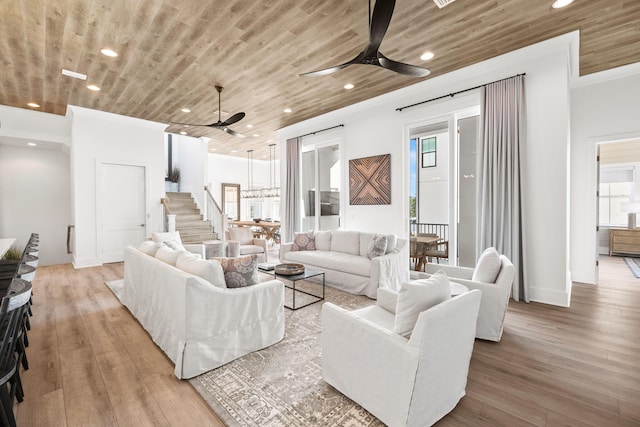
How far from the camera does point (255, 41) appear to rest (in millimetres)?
3496

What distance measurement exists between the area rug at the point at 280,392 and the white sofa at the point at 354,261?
1.53 metres

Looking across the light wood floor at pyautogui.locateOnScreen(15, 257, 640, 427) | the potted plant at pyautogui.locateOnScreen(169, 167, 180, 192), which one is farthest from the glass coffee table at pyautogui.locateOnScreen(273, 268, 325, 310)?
the potted plant at pyautogui.locateOnScreen(169, 167, 180, 192)

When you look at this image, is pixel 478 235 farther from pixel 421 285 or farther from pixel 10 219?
pixel 10 219

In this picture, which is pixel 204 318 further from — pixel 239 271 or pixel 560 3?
pixel 560 3

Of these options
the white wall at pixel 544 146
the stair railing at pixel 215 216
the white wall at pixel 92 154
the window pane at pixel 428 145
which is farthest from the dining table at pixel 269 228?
the white wall at pixel 544 146

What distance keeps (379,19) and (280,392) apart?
9.38ft

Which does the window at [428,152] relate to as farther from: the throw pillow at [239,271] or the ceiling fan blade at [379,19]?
the throw pillow at [239,271]

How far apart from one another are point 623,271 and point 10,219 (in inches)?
505

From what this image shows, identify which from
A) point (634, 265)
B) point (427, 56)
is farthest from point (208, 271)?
point (634, 265)

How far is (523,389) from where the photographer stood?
2029 mm

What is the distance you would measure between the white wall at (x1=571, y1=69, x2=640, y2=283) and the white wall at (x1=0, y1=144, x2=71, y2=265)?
1076 centimetres

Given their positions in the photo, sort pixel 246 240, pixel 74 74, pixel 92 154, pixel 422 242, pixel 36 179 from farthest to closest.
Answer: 1. pixel 36 179
2. pixel 246 240
3. pixel 92 154
4. pixel 422 242
5. pixel 74 74

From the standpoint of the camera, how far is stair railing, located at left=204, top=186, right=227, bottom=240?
7648 mm

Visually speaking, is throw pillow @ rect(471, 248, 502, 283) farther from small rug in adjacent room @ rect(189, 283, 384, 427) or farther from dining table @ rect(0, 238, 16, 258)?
dining table @ rect(0, 238, 16, 258)
